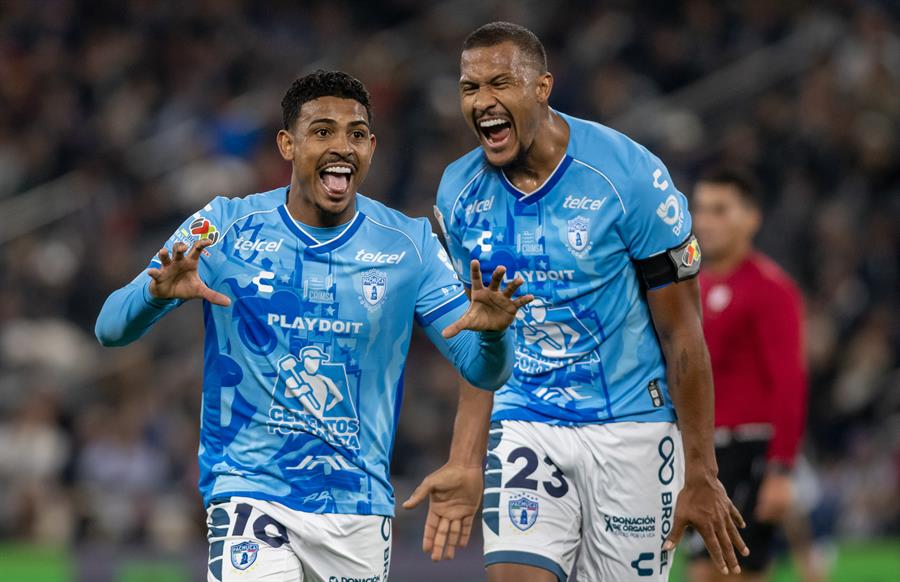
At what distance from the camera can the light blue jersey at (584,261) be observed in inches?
232

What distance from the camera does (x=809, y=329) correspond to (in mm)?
14125

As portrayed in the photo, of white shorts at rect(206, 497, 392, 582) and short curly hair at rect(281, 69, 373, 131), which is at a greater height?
short curly hair at rect(281, 69, 373, 131)

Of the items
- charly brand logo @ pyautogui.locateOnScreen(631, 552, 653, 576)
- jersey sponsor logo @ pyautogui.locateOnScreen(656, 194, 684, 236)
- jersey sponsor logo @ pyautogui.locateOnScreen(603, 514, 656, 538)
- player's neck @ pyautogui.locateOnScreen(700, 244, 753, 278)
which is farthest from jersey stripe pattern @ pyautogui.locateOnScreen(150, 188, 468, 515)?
player's neck @ pyautogui.locateOnScreen(700, 244, 753, 278)

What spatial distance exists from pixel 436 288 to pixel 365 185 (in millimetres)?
9214

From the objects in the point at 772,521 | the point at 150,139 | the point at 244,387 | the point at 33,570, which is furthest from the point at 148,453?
the point at 244,387

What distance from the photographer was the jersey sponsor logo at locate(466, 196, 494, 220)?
608 cm

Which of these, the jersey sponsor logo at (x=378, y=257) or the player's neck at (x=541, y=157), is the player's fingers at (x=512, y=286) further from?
the player's neck at (x=541, y=157)

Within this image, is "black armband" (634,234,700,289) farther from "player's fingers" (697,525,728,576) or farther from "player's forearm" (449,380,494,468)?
"player's fingers" (697,525,728,576)

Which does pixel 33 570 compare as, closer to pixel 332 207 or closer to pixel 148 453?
pixel 148 453

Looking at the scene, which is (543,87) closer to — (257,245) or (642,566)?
(257,245)

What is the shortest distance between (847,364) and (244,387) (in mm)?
9786

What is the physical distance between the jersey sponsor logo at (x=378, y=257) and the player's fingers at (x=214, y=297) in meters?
0.68

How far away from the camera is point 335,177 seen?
5.59 meters

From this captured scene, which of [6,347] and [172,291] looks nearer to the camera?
[172,291]
